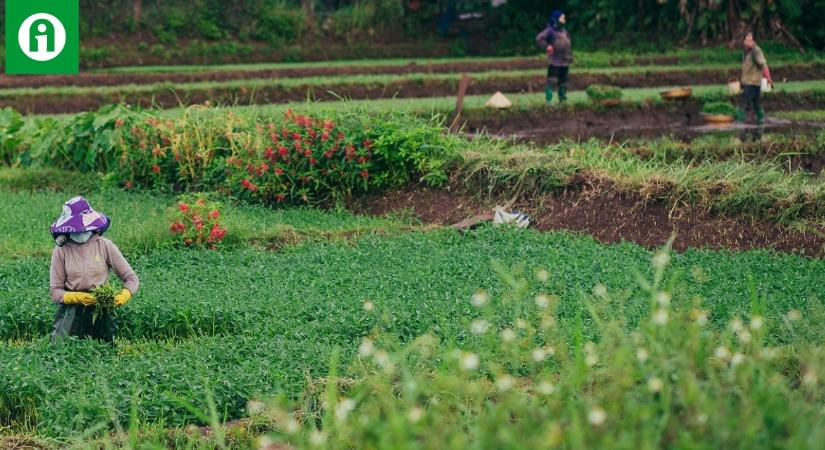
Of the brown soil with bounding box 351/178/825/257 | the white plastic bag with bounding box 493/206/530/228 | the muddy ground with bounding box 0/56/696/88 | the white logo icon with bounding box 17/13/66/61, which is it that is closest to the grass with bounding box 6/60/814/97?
the muddy ground with bounding box 0/56/696/88

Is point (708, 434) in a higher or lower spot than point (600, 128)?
higher

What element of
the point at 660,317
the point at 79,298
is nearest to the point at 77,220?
the point at 79,298

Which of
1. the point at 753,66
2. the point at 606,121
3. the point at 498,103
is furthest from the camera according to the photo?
the point at 606,121

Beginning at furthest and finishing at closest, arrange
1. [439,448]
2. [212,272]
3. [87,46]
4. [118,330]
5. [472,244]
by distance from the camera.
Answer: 1. [87,46]
2. [472,244]
3. [212,272]
4. [118,330]
5. [439,448]

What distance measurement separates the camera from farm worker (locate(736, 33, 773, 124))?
64.2ft

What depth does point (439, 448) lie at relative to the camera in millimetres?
3924

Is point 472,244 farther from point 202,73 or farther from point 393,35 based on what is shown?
point 393,35

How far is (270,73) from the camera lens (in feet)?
90.0

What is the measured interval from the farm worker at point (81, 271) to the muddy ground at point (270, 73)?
18369 mm

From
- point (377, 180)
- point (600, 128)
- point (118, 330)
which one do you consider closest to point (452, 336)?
point (118, 330)

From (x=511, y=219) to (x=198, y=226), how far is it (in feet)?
10.1

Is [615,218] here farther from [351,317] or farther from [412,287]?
[351,317]

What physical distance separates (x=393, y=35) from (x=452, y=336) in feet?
91.2

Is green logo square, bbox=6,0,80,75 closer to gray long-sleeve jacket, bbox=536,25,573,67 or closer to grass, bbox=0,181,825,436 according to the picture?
gray long-sleeve jacket, bbox=536,25,573,67
